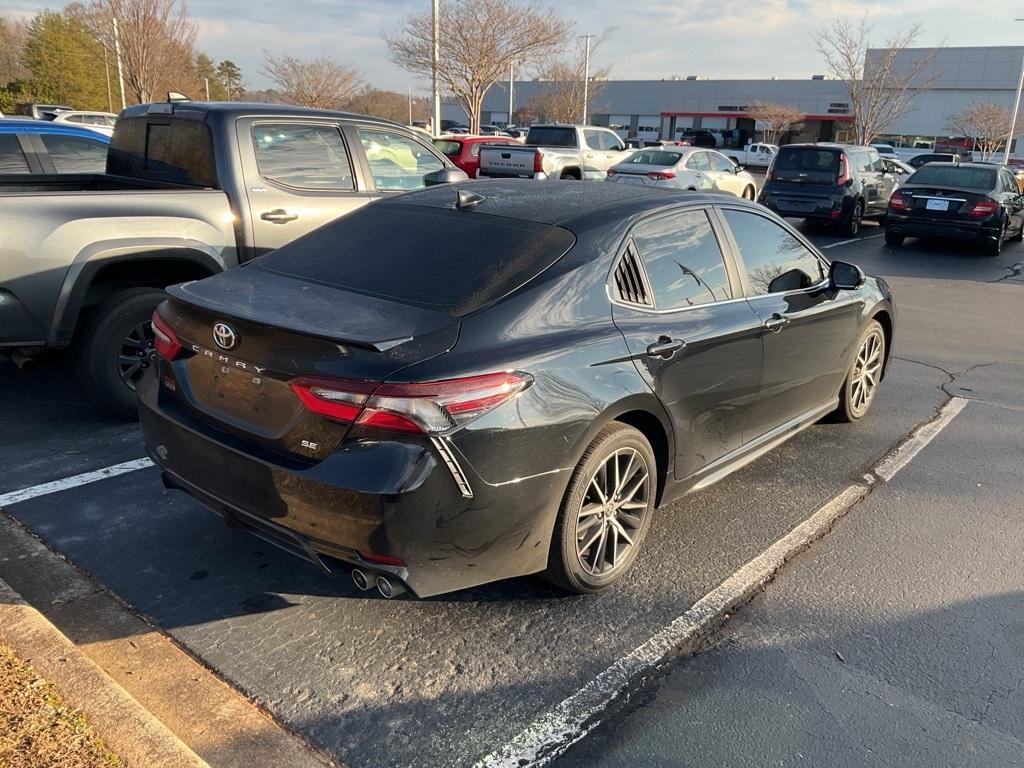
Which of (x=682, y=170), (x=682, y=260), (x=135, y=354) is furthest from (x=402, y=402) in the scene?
(x=682, y=170)

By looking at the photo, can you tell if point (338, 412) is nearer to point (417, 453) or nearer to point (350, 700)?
point (417, 453)

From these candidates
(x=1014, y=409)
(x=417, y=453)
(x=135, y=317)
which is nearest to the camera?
(x=417, y=453)

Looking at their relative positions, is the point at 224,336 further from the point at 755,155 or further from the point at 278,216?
the point at 755,155

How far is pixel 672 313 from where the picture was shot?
3.67 m

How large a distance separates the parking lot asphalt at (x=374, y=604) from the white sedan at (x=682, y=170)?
1251cm

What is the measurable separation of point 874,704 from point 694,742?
702 millimetres

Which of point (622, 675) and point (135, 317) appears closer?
point (622, 675)

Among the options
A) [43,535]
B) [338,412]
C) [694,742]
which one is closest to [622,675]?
[694,742]

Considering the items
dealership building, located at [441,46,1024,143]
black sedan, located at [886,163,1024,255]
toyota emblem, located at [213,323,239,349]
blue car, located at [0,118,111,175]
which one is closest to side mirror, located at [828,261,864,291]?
toyota emblem, located at [213,323,239,349]

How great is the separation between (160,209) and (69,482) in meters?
1.74

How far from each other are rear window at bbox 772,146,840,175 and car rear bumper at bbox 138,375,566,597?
48.0ft

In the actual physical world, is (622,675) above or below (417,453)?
below

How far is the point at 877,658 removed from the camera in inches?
124

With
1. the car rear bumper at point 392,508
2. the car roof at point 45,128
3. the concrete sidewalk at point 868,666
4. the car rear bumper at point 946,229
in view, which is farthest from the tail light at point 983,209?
the car rear bumper at point 392,508
